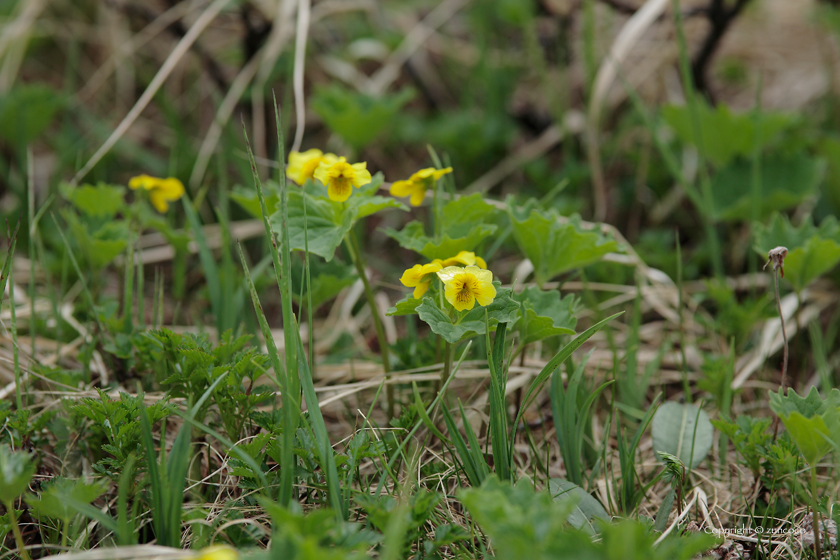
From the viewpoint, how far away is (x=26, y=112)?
123 inches

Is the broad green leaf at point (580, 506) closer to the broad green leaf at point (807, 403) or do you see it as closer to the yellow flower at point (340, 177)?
the broad green leaf at point (807, 403)

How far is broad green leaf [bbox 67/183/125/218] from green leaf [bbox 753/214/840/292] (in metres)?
2.06

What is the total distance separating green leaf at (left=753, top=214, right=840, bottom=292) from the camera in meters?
1.91

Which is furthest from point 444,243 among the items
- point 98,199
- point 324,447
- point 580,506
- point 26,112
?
point 26,112

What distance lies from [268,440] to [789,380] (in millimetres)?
1767

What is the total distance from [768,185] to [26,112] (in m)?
3.38

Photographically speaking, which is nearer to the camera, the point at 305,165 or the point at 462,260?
the point at 462,260

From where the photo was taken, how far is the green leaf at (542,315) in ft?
5.03

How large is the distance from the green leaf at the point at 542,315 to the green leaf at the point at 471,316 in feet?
0.22

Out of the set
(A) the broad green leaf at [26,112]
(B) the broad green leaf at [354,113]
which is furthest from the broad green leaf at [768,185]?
(A) the broad green leaf at [26,112]

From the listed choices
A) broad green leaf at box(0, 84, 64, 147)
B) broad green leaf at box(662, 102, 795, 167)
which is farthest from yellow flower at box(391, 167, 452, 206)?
broad green leaf at box(0, 84, 64, 147)

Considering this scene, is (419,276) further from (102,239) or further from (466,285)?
(102,239)

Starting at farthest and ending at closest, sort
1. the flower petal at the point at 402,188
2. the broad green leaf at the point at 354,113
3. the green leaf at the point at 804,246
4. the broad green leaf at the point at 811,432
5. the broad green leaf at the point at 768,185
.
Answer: the broad green leaf at the point at 354,113
the broad green leaf at the point at 768,185
the green leaf at the point at 804,246
the flower petal at the point at 402,188
the broad green leaf at the point at 811,432

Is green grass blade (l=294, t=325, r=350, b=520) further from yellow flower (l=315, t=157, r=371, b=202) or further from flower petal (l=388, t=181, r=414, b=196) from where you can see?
flower petal (l=388, t=181, r=414, b=196)
